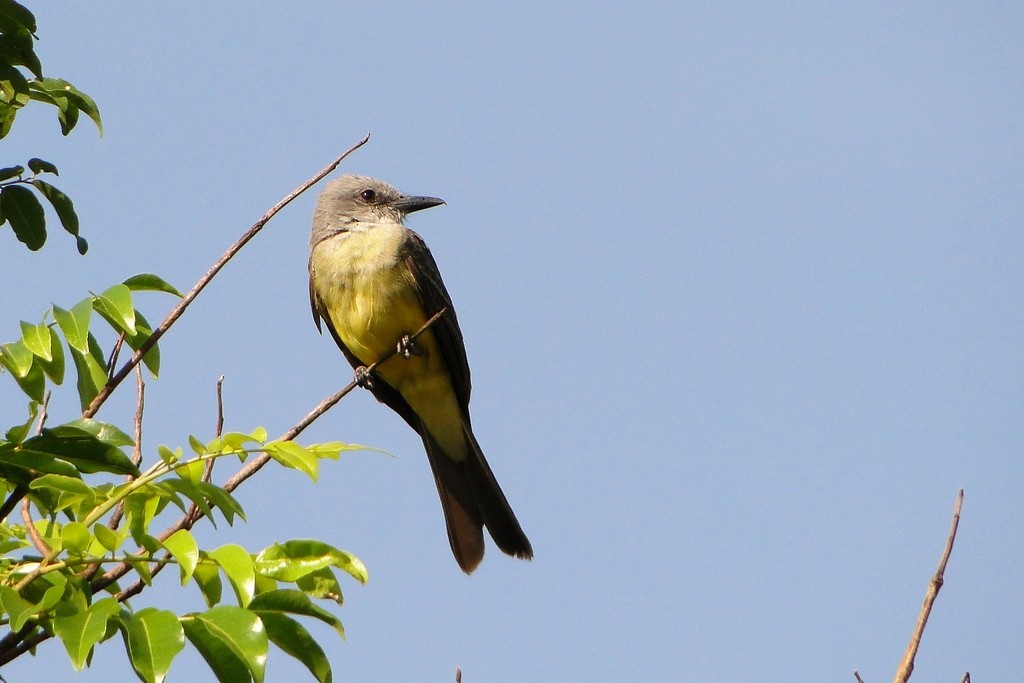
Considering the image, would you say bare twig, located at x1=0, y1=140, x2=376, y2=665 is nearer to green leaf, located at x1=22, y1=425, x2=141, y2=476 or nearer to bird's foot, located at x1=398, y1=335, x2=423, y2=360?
green leaf, located at x1=22, y1=425, x2=141, y2=476

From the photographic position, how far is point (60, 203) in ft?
10.6

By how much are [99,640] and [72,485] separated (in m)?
0.39

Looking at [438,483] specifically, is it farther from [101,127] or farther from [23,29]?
[23,29]

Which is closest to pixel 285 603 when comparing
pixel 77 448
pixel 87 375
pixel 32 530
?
pixel 77 448

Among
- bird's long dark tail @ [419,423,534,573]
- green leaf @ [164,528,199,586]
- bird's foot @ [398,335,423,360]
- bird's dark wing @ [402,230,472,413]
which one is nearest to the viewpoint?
green leaf @ [164,528,199,586]

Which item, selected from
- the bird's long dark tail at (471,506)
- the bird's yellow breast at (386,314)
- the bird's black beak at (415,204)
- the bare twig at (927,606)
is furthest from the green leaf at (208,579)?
the bird's black beak at (415,204)

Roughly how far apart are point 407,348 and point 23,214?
296 cm

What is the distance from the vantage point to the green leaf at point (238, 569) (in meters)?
2.04

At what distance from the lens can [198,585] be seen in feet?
7.19

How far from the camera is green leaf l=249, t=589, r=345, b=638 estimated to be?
2.07 meters

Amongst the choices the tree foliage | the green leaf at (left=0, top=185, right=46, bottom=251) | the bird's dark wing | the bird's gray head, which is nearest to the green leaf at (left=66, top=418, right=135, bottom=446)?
the tree foliage

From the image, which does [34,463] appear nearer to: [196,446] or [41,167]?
[196,446]

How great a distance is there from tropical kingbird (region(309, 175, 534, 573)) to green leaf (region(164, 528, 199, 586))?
3733 mm

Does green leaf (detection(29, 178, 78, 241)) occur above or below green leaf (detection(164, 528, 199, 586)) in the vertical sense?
above
